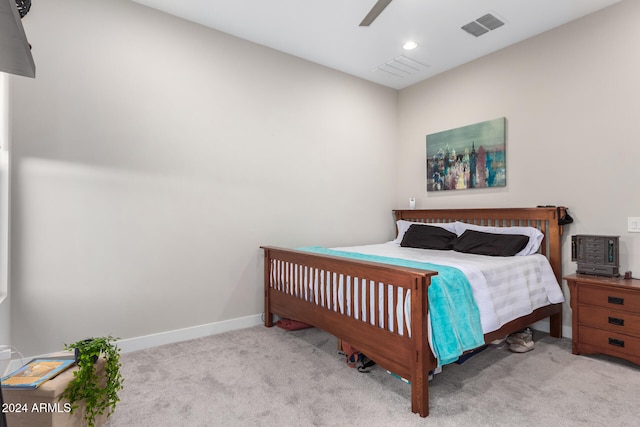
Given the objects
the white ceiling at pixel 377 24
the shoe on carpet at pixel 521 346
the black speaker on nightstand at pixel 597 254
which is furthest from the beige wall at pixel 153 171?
the black speaker on nightstand at pixel 597 254

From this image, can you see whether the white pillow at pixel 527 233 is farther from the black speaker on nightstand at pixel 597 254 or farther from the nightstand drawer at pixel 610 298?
the nightstand drawer at pixel 610 298

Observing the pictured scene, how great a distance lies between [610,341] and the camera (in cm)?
238

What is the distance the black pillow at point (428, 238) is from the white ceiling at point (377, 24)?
5.90 ft

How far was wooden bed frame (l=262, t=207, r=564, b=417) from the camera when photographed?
1.77m

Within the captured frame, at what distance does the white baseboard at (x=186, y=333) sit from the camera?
8.64ft

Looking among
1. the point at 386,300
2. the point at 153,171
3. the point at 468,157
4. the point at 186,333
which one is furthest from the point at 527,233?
the point at 153,171

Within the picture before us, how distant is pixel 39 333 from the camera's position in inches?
91.4

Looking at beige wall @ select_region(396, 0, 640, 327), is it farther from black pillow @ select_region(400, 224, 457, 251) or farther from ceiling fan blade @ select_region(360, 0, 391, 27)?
ceiling fan blade @ select_region(360, 0, 391, 27)

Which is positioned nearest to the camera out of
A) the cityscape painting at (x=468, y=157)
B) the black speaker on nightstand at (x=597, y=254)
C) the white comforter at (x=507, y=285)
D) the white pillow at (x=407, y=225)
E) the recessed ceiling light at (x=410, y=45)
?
the white comforter at (x=507, y=285)

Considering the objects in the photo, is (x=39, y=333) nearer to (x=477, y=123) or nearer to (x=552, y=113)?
(x=477, y=123)

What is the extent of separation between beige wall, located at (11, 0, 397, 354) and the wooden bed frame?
48cm

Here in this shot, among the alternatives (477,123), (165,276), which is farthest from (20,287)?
(477,123)

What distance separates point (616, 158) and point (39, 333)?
444 centimetres

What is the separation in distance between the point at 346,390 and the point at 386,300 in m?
0.59
